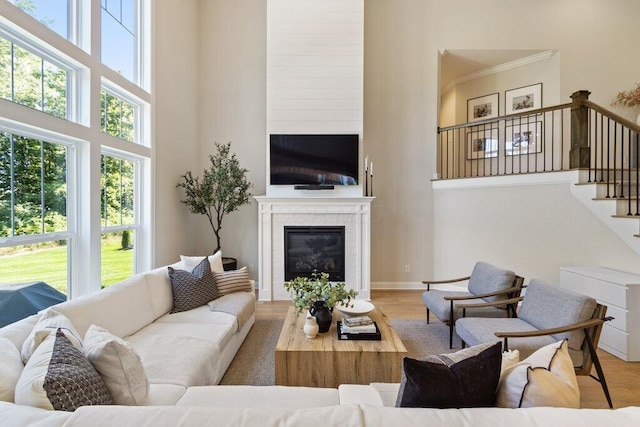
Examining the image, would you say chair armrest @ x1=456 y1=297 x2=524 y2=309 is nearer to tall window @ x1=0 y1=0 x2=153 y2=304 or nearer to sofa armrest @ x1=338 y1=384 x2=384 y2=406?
sofa armrest @ x1=338 y1=384 x2=384 y2=406

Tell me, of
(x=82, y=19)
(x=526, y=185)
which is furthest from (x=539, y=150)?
(x=82, y=19)

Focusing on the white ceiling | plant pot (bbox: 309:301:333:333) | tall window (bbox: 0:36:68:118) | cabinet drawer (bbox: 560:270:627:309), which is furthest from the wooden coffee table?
the white ceiling

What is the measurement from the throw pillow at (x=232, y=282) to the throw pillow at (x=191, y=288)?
129mm

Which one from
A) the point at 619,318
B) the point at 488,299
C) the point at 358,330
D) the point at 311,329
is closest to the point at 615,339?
the point at 619,318

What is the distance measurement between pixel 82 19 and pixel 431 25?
16.0ft

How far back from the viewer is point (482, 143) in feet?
18.4

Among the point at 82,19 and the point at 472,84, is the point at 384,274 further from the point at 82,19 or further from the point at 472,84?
the point at 82,19

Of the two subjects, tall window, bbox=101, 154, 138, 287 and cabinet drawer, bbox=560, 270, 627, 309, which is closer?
cabinet drawer, bbox=560, 270, 627, 309

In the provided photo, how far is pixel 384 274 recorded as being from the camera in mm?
5070

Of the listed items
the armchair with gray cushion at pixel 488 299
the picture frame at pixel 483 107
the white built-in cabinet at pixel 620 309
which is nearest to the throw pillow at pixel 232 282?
the armchair with gray cushion at pixel 488 299

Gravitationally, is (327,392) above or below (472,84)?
below

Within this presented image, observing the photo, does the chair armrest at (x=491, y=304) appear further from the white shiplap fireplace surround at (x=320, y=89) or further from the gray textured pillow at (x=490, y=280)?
the white shiplap fireplace surround at (x=320, y=89)

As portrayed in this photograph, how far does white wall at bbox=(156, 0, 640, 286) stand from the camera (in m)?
5.03

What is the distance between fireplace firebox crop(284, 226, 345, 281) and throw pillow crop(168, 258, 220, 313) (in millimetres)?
1656
